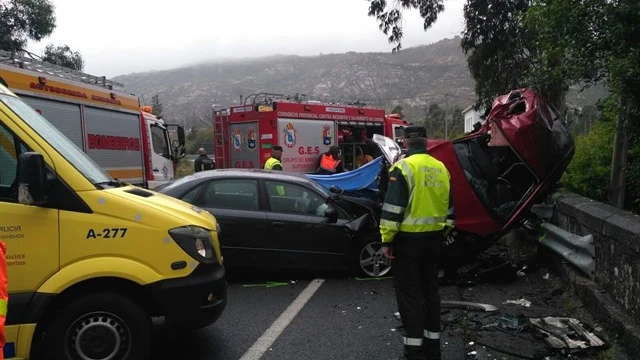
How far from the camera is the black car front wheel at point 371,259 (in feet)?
22.0

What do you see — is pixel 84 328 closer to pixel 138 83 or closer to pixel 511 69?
pixel 511 69

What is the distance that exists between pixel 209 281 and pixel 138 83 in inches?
7111

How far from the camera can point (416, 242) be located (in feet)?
13.5

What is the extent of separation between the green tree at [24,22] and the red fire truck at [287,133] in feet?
22.3

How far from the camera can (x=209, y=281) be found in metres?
3.91

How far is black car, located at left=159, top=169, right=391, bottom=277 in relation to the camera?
21.0ft

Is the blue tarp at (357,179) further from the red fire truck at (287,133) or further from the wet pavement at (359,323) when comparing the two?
the red fire truck at (287,133)

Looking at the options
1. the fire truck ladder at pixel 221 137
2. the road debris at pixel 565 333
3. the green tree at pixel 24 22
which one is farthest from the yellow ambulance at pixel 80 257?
the green tree at pixel 24 22

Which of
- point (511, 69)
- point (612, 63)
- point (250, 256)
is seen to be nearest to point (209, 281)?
point (250, 256)

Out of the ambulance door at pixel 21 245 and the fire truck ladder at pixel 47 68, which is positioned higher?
the fire truck ladder at pixel 47 68

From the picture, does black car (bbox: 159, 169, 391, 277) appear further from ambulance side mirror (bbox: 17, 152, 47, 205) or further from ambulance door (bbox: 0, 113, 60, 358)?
ambulance side mirror (bbox: 17, 152, 47, 205)

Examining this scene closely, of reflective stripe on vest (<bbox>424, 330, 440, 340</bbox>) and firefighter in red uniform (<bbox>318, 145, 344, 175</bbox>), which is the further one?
firefighter in red uniform (<bbox>318, 145, 344, 175</bbox>)

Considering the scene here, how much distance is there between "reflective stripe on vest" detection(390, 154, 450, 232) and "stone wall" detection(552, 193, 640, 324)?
1.42 meters

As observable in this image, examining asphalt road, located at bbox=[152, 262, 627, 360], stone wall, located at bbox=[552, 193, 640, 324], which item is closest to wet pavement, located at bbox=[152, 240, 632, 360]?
asphalt road, located at bbox=[152, 262, 627, 360]
